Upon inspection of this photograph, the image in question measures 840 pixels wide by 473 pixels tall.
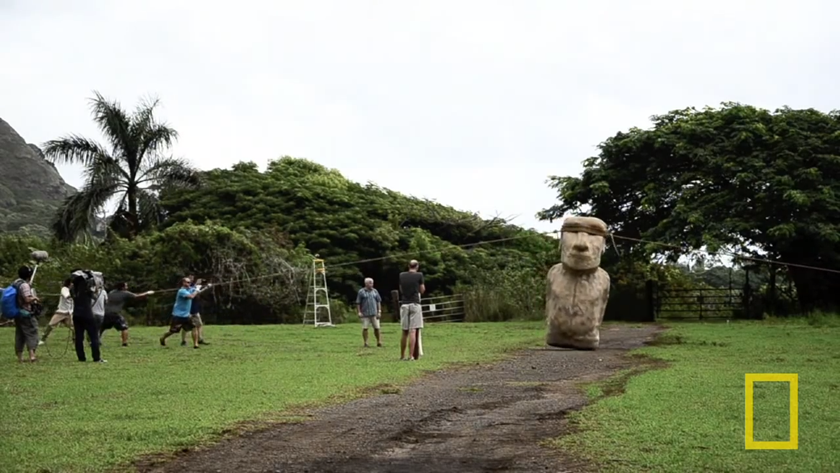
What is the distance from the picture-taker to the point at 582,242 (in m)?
19.6

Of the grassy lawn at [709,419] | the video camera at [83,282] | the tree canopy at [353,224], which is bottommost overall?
the grassy lawn at [709,419]

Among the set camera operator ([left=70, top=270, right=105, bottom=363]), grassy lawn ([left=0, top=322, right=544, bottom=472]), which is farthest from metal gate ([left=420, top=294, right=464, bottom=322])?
camera operator ([left=70, top=270, right=105, bottom=363])

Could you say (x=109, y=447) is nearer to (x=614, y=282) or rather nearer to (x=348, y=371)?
(x=348, y=371)

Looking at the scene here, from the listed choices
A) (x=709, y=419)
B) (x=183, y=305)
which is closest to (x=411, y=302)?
(x=183, y=305)

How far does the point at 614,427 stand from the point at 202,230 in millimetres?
27078

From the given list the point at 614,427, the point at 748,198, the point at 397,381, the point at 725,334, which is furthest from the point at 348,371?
the point at 748,198

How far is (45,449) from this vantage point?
8.04 meters

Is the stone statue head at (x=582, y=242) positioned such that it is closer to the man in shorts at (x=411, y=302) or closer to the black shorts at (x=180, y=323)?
the man in shorts at (x=411, y=302)

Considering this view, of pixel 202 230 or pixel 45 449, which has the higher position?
pixel 202 230

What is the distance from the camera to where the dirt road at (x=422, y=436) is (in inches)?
293

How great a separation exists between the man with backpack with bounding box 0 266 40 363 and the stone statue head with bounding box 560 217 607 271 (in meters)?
9.32

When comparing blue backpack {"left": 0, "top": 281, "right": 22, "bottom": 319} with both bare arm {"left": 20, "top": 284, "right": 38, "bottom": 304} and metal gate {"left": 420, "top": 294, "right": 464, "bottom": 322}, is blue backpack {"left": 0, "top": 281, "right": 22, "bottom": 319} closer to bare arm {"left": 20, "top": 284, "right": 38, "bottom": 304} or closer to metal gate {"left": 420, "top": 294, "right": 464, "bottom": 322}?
bare arm {"left": 20, "top": 284, "right": 38, "bottom": 304}

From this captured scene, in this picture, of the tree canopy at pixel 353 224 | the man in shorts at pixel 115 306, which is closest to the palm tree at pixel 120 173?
the tree canopy at pixel 353 224

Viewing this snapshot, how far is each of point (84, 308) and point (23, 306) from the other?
101cm
